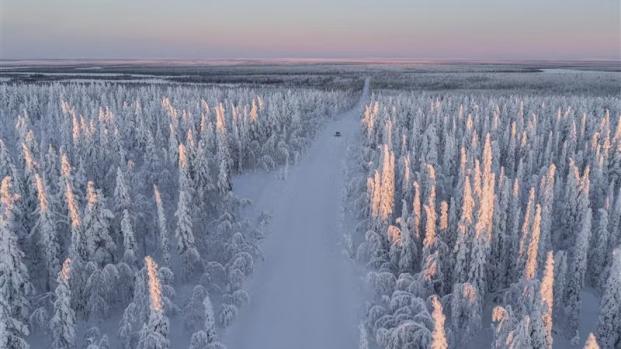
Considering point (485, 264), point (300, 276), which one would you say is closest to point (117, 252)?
point (300, 276)

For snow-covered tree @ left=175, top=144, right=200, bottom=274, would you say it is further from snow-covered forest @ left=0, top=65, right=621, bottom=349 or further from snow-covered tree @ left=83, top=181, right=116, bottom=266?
snow-covered tree @ left=83, top=181, right=116, bottom=266

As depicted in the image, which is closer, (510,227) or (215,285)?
(215,285)

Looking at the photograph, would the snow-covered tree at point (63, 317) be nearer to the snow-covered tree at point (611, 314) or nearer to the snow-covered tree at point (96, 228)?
the snow-covered tree at point (96, 228)

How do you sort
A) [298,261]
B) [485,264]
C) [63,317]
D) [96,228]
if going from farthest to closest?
[298,261]
[96,228]
[485,264]
[63,317]

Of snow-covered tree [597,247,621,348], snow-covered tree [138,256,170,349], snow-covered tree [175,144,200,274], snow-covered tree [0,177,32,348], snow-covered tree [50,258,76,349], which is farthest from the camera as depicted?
snow-covered tree [175,144,200,274]

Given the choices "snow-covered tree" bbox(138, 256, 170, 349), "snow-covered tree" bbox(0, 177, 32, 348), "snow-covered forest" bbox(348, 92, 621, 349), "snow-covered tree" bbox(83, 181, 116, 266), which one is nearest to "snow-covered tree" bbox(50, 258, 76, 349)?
"snow-covered tree" bbox(0, 177, 32, 348)

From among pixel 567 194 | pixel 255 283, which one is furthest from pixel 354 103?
pixel 255 283

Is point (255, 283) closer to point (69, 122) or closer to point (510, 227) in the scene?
point (510, 227)

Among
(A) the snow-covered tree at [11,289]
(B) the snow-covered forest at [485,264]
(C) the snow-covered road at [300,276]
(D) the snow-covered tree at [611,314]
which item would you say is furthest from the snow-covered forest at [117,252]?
(D) the snow-covered tree at [611,314]

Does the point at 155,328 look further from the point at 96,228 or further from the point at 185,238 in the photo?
the point at 96,228
